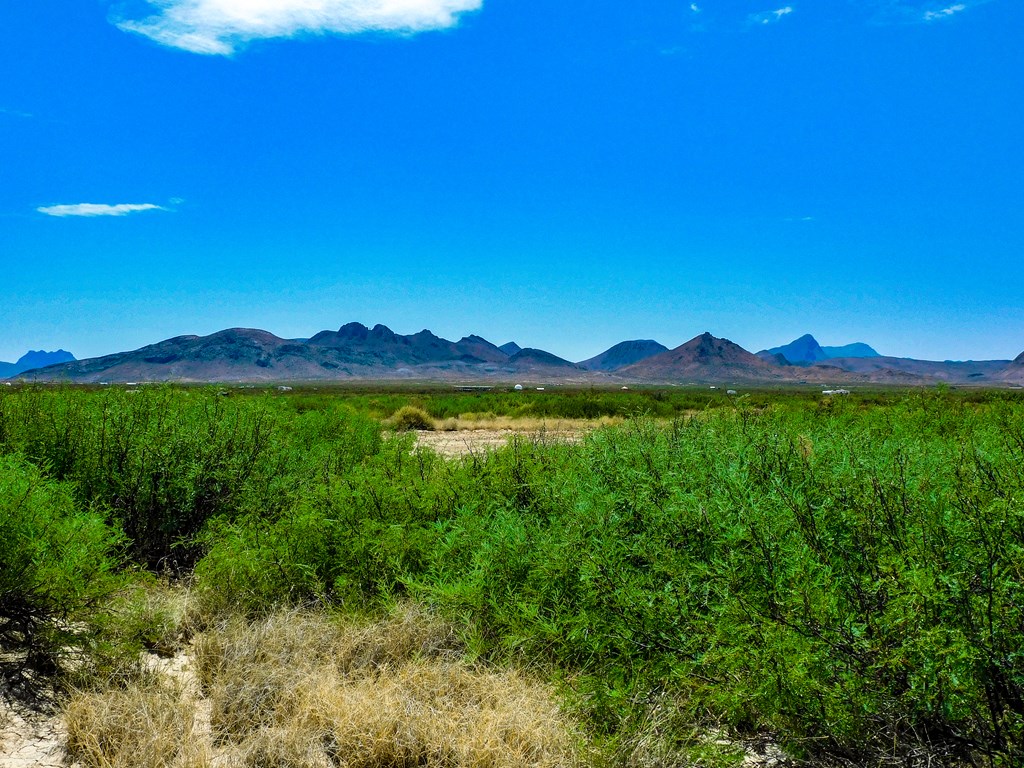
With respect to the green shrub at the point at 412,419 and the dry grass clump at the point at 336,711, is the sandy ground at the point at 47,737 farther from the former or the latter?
the green shrub at the point at 412,419

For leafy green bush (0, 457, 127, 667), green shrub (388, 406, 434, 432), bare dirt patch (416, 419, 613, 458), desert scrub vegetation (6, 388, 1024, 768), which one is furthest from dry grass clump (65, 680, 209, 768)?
green shrub (388, 406, 434, 432)

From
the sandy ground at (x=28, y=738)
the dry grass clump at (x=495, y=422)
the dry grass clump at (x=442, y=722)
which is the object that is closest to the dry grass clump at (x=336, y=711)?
the dry grass clump at (x=442, y=722)

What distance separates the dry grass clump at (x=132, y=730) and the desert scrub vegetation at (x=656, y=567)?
0.29 metres

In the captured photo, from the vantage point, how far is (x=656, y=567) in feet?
13.7

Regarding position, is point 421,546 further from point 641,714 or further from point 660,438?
point 660,438

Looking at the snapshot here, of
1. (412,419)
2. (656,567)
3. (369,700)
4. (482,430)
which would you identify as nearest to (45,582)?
(369,700)

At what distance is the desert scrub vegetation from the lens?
3.31 m

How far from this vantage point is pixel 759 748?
389cm

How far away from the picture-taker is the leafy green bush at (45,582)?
499 centimetres

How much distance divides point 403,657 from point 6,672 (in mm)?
2667

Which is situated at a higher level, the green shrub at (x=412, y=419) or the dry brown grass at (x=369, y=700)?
the green shrub at (x=412, y=419)

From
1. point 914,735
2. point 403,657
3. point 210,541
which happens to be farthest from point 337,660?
point 914,735

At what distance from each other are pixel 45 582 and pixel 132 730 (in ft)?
4.49

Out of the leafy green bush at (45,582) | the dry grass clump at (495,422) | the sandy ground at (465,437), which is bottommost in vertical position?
the sandy ground at (465,437)
